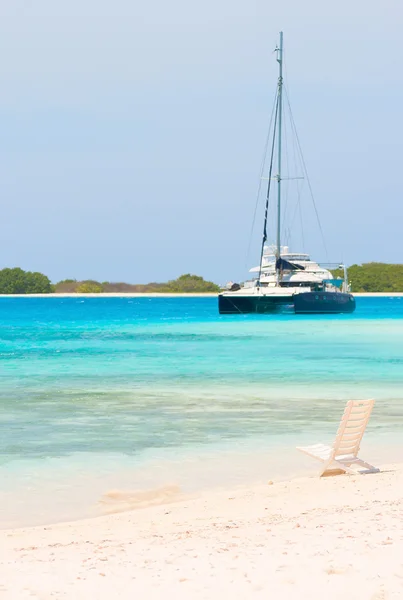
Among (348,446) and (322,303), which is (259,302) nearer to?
(322,303)

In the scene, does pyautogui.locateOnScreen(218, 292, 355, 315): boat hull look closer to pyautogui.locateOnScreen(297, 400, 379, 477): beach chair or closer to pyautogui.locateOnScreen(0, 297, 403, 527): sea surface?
pyautogui.locateOnScreen(0, 297, 403, 527): sea surface

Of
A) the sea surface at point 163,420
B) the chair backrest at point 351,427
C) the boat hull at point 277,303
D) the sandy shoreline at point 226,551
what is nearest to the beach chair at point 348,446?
the chair backrest at point 351,427

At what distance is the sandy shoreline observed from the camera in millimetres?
5922

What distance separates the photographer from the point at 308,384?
2442cm

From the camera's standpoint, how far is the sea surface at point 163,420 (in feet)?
35.8

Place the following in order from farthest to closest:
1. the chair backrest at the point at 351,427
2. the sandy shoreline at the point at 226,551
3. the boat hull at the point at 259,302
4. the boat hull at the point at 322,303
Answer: the boat hull at the point at 322,303, the boat hull at the point at 259,302, the chair backrest at the point at 351,427, the sandy shoreline at the point at 226,551

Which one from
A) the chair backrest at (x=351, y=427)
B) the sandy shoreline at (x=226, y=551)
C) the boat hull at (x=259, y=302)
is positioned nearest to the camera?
the sandy shoreline at (x=226, y=551)

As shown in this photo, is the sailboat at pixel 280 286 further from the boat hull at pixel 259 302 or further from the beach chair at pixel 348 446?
the beach chair at pixel 348 446

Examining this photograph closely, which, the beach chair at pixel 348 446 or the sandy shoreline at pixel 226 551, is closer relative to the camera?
the sandy shoreline at pixel 226 551

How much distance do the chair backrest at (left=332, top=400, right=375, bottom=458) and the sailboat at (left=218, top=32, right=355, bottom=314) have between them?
71.0m

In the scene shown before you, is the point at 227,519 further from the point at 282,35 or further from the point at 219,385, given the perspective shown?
the point at 282,35

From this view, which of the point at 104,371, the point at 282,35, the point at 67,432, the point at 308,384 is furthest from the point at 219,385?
the point at 282,35

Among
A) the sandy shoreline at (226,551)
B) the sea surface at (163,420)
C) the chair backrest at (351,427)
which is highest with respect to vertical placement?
the chair backrest at (351,427)

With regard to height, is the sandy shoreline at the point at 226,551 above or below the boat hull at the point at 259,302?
below
